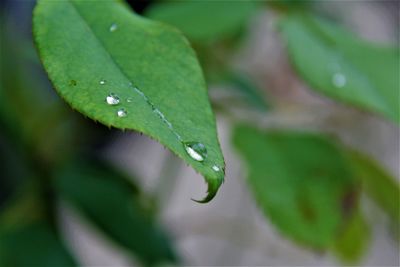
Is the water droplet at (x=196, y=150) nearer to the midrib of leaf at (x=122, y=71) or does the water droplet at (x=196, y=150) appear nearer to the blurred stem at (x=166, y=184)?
the midrib of leaf at (x=122, y=71)

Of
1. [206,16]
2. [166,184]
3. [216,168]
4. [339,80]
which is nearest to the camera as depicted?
[216,168]

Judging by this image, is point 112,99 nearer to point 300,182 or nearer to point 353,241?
point 300,182

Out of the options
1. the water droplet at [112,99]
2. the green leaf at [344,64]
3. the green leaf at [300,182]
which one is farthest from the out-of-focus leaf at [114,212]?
the water droplet at [112,99]

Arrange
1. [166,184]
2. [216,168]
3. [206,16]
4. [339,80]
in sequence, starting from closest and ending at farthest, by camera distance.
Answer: [216,168]
[339,80]
[206,16]
[166,184]

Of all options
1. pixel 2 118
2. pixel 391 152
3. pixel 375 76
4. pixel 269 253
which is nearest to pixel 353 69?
pixel 375 76

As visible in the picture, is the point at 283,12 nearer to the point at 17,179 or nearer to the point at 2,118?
the point at 2,118

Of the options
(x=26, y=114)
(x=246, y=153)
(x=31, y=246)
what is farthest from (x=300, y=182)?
(x=26, y=114)

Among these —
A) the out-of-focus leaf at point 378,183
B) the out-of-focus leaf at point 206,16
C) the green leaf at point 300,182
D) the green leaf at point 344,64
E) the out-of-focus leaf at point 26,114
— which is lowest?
the out-of-focus leaf at point 26,114
